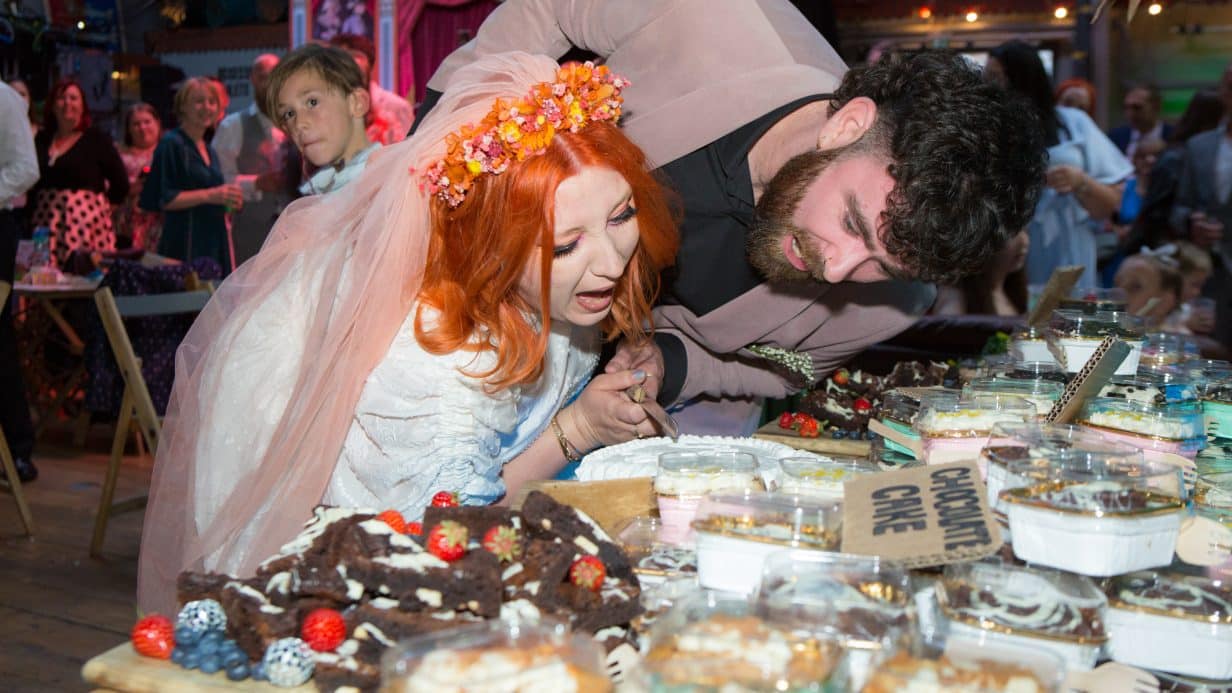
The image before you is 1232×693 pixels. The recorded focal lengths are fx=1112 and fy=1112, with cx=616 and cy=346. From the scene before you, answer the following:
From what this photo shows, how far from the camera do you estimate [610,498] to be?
5.82 feet

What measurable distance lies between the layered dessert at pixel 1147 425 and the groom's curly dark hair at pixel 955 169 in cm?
44

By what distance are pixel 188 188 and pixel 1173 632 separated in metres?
6.76

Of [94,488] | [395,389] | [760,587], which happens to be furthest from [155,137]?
[760,587]

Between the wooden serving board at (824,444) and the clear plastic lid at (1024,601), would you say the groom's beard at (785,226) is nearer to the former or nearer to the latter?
the wooden serving board at (824,444)

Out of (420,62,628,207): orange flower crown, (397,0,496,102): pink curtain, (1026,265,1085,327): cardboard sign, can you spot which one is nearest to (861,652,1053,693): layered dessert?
(420,62,628,207): orange flower crown

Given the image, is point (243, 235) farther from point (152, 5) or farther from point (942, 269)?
point (152, 5)

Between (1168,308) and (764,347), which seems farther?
(1168,308)

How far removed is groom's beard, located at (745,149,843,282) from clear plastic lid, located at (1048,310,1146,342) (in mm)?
556

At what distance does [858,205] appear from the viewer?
226 centimetres

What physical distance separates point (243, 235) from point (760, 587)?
572cm

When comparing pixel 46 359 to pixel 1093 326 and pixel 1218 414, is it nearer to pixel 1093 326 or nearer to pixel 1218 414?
pixel 1093 326

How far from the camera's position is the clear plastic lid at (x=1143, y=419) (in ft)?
6.15

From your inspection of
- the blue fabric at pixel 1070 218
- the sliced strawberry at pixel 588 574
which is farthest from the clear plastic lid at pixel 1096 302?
the blue fabric at pixel 1070 218

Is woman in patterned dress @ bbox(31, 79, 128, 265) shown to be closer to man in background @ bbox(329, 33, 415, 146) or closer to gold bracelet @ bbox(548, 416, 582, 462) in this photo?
man in background @ bbox(329, 33, 415, 146)
